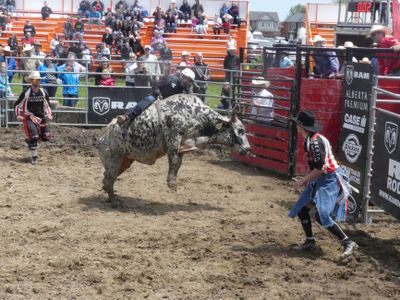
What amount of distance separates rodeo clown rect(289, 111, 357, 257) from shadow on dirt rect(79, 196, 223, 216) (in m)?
2.15

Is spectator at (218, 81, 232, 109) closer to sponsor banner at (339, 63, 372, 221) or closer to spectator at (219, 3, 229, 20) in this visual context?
sponsor banner at (339, 63, 372, 221)

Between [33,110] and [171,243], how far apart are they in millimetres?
5733

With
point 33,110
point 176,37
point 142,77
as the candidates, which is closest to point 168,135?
point 33,110

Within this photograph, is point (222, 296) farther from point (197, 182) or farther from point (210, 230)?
point (197, 182)

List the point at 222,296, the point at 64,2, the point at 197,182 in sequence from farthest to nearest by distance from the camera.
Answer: the point at 64,2
the point at 197,182
the point at 222,296

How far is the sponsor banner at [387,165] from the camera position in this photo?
7.42 meters

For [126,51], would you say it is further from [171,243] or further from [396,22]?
[171,243]

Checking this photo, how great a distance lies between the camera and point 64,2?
33219 mm

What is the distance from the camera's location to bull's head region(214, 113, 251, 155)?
30.6 ft

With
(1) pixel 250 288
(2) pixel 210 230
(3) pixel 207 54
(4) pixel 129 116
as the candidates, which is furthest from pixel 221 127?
(3) pixel 207 54

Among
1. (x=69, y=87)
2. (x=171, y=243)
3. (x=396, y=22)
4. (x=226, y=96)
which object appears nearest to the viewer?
(x=171, y=243)

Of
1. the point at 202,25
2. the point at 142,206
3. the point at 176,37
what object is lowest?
the point at 142,206

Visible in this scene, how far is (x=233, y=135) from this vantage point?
9.36 meters

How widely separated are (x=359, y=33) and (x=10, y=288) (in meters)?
14.8
